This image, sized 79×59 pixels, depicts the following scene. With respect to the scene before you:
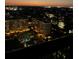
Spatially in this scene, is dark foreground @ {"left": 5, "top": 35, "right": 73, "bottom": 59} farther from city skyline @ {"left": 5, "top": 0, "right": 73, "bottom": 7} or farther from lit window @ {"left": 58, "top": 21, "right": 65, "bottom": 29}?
city skyline @ {"left": 5, "top": 0, "right": 73, "bottom": 7}

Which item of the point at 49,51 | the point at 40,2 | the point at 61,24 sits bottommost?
the point at 49,51

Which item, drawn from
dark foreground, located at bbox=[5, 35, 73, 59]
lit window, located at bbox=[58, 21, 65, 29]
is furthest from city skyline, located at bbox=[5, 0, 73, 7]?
dark foreground, located at bbox=[5, 35, 73, 59]

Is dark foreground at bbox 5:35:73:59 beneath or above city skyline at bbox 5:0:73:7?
beneath

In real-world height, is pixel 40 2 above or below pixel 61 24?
above

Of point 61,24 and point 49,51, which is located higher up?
point 61,24

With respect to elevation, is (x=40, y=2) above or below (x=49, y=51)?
above

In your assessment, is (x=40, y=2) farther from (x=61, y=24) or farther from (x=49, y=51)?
(x=49, y=51)

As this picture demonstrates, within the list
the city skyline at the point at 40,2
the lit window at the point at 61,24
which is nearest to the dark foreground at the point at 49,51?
the lit window at the point at 61,24

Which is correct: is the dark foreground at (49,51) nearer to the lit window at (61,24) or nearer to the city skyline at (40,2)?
the lit window at (61,24)

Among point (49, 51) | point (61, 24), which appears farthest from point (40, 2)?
point (49, 51)
